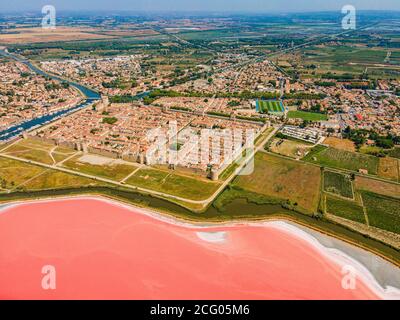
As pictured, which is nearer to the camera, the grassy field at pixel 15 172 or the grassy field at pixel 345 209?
the grassy field at pixel 345 209

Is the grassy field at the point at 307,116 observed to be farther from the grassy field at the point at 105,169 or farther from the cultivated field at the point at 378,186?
the grassy field at the point at 105,169

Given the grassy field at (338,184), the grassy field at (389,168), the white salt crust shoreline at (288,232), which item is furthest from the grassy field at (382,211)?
the grassy field at (389,168)

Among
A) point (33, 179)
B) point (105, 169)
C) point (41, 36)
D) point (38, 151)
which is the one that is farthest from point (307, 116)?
point (41, 36)

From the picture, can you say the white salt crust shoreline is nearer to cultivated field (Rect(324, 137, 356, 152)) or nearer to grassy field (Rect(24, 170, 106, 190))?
grassy field (Rect(24, 170, 106, 190))

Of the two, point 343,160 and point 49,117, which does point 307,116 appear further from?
point 49,117

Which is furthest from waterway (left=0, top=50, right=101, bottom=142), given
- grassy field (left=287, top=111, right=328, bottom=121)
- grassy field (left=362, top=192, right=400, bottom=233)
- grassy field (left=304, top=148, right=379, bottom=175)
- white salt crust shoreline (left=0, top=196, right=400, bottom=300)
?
grassy field (left=362, top=192, right=400, bottom=233)

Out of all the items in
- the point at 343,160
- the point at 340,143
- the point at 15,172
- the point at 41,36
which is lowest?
the point at 15,172

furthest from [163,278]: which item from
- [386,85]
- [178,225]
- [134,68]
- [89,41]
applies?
[89,41]
